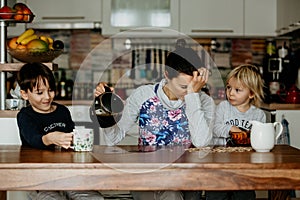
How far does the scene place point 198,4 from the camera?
464 cm

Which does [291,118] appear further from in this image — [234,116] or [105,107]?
[105,107]

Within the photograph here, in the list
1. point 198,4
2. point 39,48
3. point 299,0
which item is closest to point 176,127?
point 39,48

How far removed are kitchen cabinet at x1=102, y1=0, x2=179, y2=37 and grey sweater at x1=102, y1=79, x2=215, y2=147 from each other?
206 cm

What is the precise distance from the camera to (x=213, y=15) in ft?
15.2

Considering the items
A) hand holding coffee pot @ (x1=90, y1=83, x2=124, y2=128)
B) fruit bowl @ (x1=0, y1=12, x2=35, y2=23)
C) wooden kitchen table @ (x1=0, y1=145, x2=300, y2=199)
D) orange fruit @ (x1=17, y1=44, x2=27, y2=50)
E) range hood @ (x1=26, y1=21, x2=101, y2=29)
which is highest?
range hood @ (x1=26, y1=21, x2=101, y2=29)

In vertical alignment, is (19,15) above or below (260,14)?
below

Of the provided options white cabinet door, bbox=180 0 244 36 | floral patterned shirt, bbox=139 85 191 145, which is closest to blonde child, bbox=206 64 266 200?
floral patterned shirt, bbox=139 85 191 145

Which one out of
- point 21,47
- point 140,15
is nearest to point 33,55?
point 21,47

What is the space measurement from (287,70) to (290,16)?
0.60m

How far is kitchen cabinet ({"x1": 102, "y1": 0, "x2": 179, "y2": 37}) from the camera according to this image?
15.3ft

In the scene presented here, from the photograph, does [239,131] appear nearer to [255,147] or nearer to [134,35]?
[255,147]

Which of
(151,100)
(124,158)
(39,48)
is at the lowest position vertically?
(124,158)

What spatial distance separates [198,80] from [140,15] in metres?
2.50

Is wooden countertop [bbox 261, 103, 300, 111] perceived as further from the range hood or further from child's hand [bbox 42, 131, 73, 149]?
child's hand [bbox 42, 131, 73, 149]
